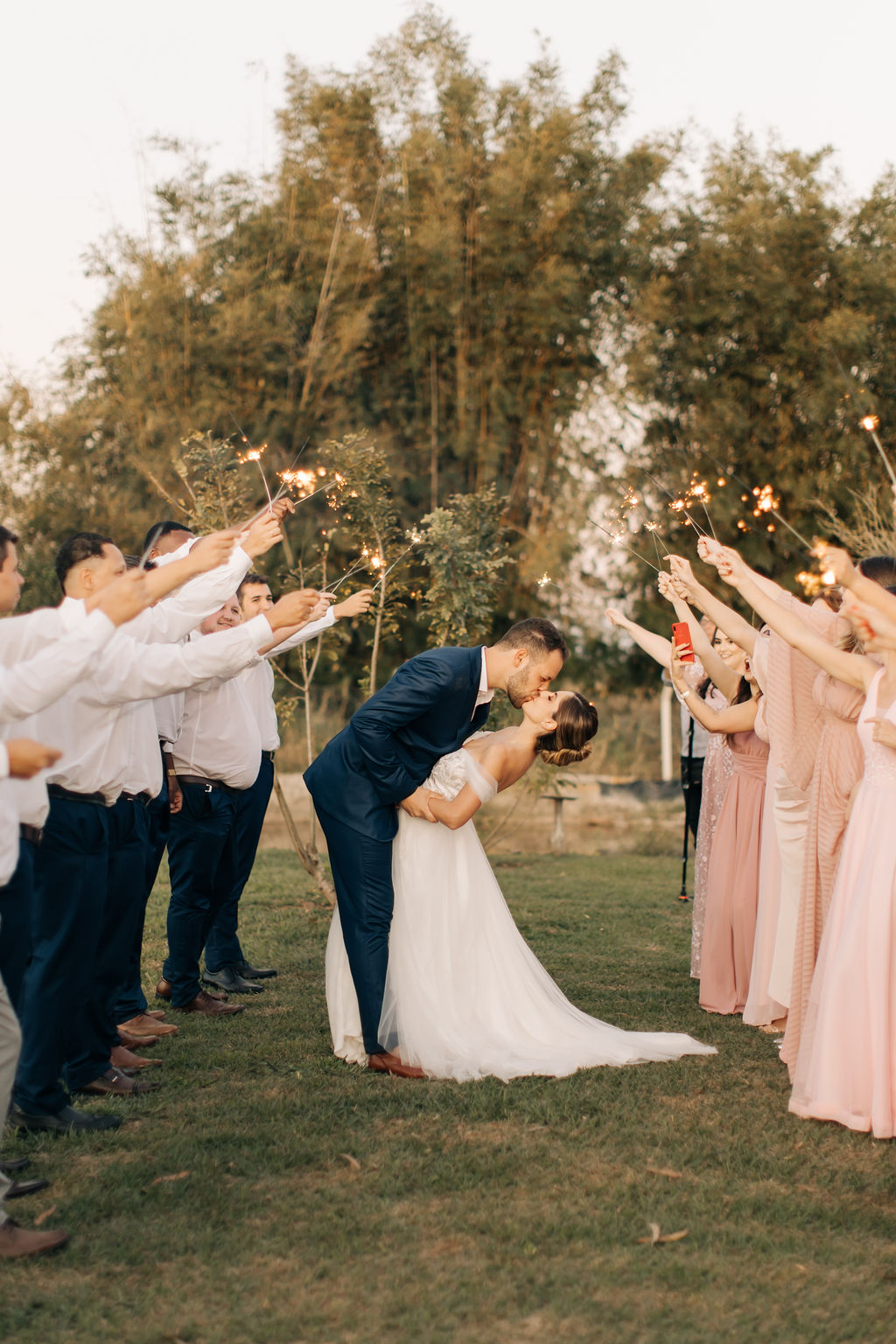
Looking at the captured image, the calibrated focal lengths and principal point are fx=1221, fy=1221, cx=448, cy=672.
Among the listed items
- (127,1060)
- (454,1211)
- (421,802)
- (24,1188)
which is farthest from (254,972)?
(454,1211)

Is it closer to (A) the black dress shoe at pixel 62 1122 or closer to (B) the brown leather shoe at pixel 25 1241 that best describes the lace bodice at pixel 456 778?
(A) the black dress shoe at pixel 62 1122

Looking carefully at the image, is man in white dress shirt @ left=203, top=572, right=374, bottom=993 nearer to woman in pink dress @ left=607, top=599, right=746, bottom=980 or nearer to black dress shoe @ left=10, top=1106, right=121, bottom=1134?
woman in pink dress @ left=607, top=599, right=746, bottom=980

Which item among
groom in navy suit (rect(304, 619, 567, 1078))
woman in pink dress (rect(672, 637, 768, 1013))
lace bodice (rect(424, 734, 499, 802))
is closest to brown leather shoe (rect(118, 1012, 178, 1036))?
groom in navy suit (rect(304, 619, 567, 1078))

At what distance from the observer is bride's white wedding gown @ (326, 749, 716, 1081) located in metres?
4.74

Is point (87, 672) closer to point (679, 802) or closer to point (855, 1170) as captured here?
point (855, 1170)

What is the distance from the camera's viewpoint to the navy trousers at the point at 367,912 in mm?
4730

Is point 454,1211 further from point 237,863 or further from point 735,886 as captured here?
point 237,863

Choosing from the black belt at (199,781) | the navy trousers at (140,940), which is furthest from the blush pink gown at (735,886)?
the navy trousers at (140,940)

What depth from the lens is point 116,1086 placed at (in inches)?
176

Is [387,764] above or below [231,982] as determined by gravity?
above

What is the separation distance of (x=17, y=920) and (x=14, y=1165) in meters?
0.79

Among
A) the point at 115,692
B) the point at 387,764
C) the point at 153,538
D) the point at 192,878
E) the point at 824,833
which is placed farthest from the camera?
the point at 153,538

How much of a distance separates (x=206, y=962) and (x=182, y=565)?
11.5 ft

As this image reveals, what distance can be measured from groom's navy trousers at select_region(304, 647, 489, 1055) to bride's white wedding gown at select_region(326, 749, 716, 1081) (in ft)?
0.28
